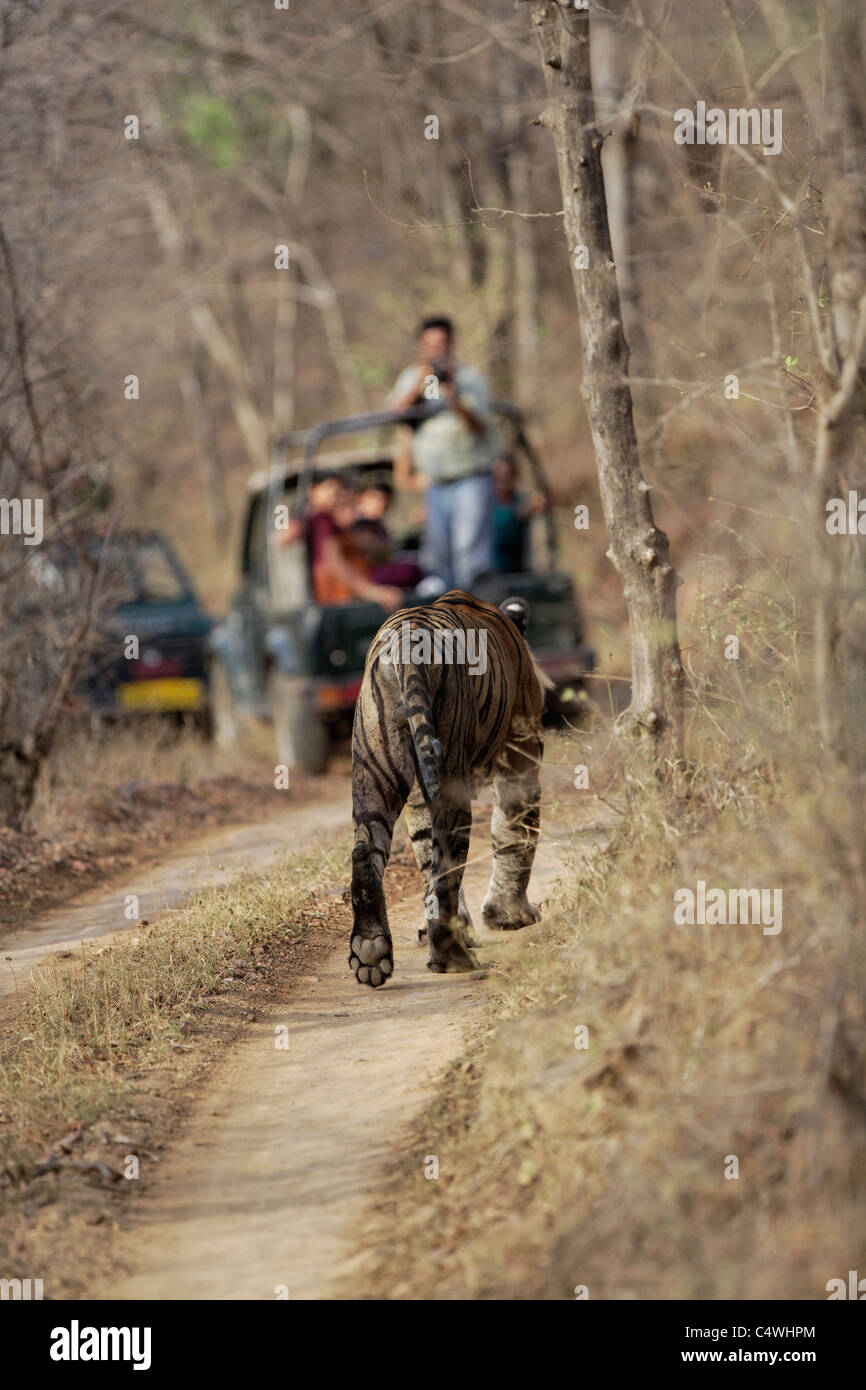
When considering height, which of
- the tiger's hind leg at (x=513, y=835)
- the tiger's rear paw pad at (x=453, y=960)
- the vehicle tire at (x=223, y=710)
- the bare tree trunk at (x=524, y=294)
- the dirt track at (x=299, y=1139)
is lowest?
the dirt track at (x=299, y=1139)

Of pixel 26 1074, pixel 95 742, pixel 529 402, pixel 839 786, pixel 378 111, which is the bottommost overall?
pixel 26 1074

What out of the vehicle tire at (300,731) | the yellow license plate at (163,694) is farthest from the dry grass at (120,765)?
the vehicle tire at (300,731)

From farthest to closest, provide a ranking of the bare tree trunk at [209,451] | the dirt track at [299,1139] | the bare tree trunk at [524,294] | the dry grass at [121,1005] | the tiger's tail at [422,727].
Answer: the bare tree trunk at [209,451], the bare tree trunk at [524,294], the tiger's tail at [422,727], the dry grass at [121,1005], the dirt track at [299,1139]

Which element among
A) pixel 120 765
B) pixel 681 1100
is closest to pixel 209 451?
pixel 120 765

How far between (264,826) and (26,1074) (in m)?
4.62

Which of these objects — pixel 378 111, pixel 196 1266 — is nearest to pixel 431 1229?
pixel 196 1266

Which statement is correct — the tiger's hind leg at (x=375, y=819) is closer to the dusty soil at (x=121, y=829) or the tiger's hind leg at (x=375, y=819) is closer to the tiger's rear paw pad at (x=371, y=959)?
the tiger's rear paw pad at (x=371, y=959)

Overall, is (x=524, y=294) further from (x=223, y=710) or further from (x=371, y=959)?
(x=371, y=959)

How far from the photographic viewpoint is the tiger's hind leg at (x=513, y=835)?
648 centimetres

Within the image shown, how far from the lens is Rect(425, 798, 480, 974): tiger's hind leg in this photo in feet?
19.2

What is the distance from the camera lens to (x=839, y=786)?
4.20 meters

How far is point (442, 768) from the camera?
5.99 m

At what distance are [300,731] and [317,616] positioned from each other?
3.36ft

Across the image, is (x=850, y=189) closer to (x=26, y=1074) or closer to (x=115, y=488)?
(x=26, y=1074)
